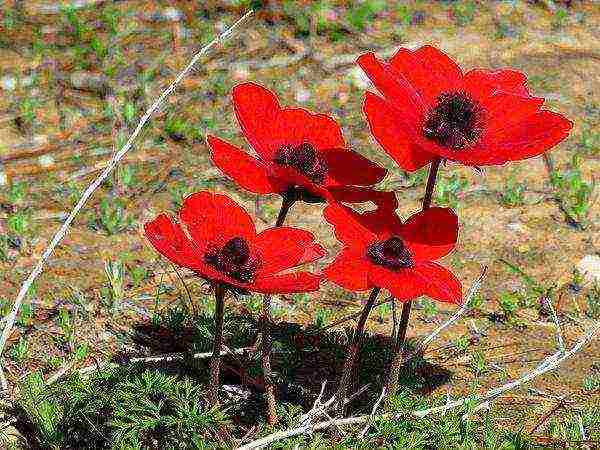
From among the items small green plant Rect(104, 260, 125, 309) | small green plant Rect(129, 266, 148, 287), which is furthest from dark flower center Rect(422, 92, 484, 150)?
small green plant Rect(129, 266, 148, 287)

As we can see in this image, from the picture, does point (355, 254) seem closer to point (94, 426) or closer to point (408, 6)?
point (94, 426)

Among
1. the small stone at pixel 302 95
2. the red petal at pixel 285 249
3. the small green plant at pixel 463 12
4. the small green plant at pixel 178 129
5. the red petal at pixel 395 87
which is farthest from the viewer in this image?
the small green plant at pixel 463 12

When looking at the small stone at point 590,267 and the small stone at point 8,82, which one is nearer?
the small stone at point 590,267

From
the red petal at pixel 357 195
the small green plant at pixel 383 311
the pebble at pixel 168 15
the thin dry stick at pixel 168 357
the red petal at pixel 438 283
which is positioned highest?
the red petal at pixel 357 195

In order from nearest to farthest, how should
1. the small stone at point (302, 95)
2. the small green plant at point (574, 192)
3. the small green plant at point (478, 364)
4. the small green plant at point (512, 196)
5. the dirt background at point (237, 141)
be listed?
the small green plant at point (478, 364), the dirt background at point (237, 141), the small green plant at point (574, 192), the small green plant at point (512, 196), the small stone at point (302, 95)

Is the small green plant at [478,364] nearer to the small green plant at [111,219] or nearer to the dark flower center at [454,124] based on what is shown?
the dark flower center at [454,124]

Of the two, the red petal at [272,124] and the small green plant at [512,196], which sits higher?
the red petal at [272,124]

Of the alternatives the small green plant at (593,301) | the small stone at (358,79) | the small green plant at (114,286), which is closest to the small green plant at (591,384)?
the small green plant at (593,301)

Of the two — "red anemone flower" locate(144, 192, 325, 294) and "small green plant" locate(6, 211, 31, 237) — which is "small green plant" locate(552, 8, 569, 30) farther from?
"red anemone flower" locate(144, 192, 325, 294)
